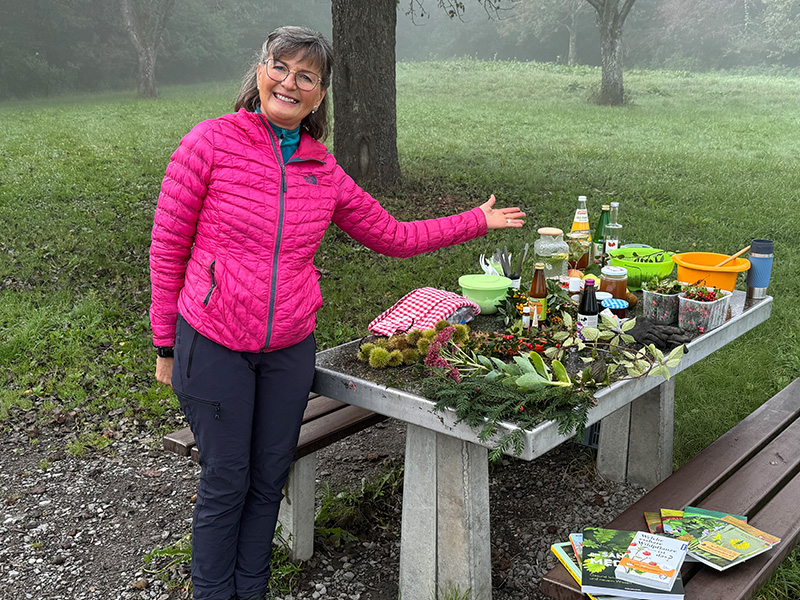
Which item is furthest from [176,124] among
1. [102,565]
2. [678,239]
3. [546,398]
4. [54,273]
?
[546,398]

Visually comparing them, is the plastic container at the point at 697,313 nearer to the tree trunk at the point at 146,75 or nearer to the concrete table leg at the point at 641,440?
the concrete table leg at the point at 641,440

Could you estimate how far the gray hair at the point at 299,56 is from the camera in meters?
2.46

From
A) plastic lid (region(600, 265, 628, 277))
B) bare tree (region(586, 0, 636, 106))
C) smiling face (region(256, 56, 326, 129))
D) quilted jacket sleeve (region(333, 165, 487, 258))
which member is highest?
bare tree (region(586, 0, 636, 106))

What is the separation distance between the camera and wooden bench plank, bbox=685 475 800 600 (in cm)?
212

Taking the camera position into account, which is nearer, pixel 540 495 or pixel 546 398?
pixel 546 398

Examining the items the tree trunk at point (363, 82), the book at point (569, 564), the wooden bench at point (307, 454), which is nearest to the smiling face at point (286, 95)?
the wooden bench at point (307, 454)

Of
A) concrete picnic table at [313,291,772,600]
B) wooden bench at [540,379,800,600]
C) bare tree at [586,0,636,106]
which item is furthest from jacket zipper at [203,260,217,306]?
bare tree at [586,0,636,106]

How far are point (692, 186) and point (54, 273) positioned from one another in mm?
8509

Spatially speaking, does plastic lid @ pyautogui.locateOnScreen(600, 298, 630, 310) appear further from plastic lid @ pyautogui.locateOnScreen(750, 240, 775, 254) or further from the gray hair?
the gray hair

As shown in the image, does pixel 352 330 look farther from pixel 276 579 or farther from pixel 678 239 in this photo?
pixel 678 239

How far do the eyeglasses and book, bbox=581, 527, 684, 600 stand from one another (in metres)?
1.66

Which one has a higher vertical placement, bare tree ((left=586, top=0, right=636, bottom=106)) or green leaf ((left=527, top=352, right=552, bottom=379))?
bare tree ((left=586, top=0, right=636, bottom=106))

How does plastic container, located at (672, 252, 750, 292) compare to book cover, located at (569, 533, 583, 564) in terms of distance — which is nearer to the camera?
book cover, located at (569, 533, 583, 564)

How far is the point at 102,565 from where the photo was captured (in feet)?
→ 10.8
